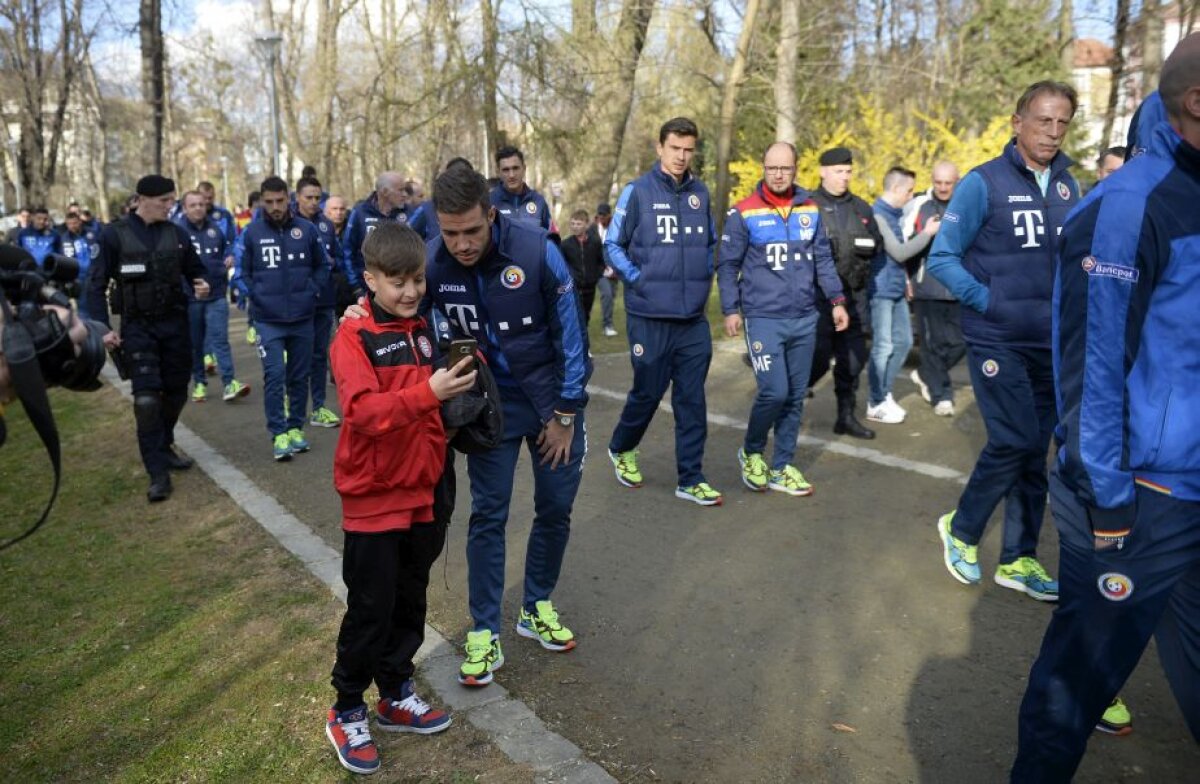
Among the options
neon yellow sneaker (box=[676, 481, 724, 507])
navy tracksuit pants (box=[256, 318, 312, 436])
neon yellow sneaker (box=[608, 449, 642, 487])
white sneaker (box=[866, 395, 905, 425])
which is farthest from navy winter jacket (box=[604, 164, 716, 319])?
navy tracksuit pants (box=[256, 318, 312, 436])

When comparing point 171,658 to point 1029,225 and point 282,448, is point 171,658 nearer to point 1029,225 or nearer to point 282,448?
point 282,448

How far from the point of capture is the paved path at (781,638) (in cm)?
337

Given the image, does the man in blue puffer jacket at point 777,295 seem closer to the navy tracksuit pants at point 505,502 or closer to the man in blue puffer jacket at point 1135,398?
the navy tracksuit pants at point 505,502

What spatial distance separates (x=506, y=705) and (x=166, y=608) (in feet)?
6.72

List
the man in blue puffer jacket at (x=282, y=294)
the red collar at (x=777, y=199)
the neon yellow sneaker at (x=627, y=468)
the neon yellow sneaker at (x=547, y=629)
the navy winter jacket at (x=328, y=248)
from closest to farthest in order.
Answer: the neon yellow sneaker at (x=547, y=629), the red collar at (x=777, y=199), the neon yellow sneaker at (x=627, y=468), the man in blue puffer jacket at (x=282, y=294), the navy winter jacket at (x=328, y=248)

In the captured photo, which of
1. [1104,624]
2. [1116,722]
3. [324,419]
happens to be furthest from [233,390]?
[1104,624]

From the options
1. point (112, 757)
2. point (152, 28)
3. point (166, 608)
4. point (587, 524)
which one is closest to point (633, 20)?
point (152, 28)

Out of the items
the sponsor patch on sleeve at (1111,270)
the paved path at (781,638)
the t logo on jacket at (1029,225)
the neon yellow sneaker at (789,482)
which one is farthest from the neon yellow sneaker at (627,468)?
the sponsor patch on sleeve at (1111,270)

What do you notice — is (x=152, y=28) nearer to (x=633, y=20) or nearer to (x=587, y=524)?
(x=633, y=20)

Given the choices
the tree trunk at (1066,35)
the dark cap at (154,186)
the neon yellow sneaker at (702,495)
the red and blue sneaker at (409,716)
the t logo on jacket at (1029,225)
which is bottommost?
the red and blue sneaker at (409,716)

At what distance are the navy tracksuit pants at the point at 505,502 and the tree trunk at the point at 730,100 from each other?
14843 millimetres

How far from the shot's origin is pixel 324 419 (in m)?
8.89

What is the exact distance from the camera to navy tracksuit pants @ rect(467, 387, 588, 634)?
152 inches

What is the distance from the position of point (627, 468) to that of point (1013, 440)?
2762mm
